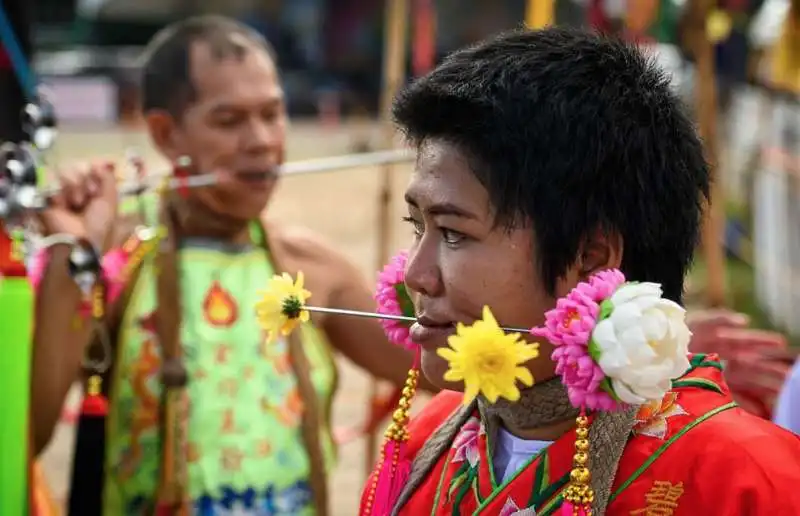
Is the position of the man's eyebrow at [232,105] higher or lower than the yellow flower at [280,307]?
higher

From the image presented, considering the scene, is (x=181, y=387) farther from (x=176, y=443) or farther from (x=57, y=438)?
(x=57, y=438)

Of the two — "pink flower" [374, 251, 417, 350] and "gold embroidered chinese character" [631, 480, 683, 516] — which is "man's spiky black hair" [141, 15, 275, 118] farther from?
"gold embroidered chinese character" [631, 480, 683, 516]

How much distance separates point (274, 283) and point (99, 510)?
133 cm

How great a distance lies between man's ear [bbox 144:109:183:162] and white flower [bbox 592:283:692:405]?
192 cm

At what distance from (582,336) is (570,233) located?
179mm

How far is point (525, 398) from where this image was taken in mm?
1580

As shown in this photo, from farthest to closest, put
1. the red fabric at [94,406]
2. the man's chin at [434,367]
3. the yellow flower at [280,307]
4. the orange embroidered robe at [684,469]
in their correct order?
the red fabric at [94,406] < the yellow flower at [280,307] < the man's chin at [434,367] < the orange embroidered robe at [684,469]

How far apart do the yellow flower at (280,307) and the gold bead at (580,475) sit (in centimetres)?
42

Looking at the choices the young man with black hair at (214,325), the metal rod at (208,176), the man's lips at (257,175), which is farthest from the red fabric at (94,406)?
Result: the man's lips at (257,175)

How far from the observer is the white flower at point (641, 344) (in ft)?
4.31

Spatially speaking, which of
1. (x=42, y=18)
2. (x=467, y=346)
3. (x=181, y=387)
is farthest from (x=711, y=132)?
(x=42, y=18)

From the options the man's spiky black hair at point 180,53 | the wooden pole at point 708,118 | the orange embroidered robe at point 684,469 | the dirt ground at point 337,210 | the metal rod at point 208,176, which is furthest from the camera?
Result: the dirt ground at point 337,210

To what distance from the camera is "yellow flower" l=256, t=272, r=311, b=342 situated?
1.65 meters

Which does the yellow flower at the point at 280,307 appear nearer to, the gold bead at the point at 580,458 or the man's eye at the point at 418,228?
the man's eye at the point at 418,228
